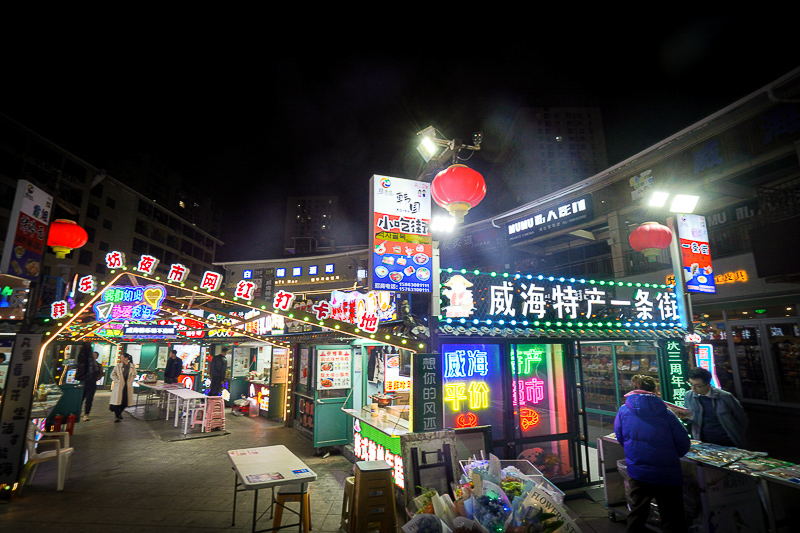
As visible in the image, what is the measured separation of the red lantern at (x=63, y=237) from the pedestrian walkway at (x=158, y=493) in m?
4.85

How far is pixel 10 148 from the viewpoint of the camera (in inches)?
1259

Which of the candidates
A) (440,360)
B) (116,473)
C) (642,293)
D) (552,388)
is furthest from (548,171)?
(116,473)

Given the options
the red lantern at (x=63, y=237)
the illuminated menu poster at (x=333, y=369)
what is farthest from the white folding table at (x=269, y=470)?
the red lantern at (x=63, y=237)

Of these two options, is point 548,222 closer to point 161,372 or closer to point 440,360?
point 440,360

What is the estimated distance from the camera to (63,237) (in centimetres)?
834

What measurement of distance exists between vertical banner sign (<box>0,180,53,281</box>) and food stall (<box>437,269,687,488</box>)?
7818 millimetres

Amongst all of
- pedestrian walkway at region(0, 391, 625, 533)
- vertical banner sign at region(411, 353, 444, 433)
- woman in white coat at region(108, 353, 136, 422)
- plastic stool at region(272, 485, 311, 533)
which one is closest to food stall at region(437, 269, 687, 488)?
vertical banner sign at region(411, 353, 444, 433)

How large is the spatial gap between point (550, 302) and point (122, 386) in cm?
1617

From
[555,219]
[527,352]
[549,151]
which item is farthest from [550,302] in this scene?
[549,151]

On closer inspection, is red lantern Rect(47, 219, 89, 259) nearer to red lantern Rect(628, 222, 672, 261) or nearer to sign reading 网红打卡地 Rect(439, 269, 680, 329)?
sign reading 网红打卡地 Rect(439, 269, 680, 329)

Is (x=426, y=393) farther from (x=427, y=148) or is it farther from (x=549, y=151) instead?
(x=549, y=151)

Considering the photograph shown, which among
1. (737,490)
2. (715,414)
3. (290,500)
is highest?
(715,414)

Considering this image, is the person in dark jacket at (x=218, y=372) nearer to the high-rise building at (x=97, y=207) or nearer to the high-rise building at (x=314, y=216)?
the high-rise building at (x=97, y=207)

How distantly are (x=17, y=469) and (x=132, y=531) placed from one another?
3.17 meters
